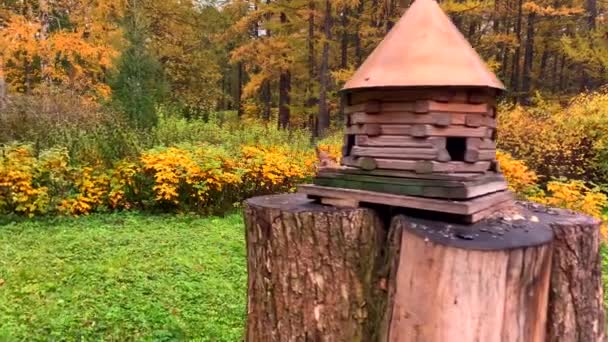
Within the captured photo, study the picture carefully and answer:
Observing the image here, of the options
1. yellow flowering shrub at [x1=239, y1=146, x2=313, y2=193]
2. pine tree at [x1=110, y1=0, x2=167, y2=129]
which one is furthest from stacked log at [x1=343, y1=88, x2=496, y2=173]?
pine tree at [x1=110, y1=0, x2=167, y2=129]

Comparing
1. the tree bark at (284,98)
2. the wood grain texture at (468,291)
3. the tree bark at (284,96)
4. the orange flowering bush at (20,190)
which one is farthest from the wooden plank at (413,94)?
the tree bark at (284,98)

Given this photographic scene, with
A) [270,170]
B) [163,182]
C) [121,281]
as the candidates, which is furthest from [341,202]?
[270,170]

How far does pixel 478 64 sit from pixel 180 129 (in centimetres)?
982

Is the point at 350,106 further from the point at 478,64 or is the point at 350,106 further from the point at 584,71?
the point at 584,71

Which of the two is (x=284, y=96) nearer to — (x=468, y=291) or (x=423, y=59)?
(x=423, y=59)

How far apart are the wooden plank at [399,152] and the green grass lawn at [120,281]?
2.12 metres

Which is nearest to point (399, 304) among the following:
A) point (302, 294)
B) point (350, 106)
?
point (302, 294)

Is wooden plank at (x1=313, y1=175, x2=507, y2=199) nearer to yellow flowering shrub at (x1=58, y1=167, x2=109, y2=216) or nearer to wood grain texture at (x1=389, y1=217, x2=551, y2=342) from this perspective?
wood grain texture at (x1=389, y1=217, x2=551, y2=342)

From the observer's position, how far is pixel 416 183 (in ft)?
5.73

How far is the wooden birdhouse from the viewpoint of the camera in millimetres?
1758

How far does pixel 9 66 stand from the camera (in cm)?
1948

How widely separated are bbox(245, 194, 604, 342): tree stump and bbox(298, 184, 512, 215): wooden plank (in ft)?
0.19

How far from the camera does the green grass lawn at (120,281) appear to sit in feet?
11.3

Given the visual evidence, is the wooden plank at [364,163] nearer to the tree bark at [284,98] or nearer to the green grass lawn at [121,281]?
the green grass lawn at [121,281]
